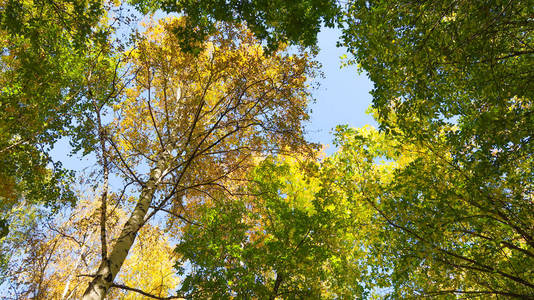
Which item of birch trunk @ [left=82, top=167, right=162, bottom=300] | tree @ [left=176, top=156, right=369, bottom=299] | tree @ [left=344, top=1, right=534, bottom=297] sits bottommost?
birch trunk @ [left=82, top=167, right=162, bottom=300]

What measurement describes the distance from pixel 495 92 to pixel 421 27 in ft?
5.06

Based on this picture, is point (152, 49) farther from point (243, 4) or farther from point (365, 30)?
point (365, 30)

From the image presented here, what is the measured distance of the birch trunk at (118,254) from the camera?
3.51 meters

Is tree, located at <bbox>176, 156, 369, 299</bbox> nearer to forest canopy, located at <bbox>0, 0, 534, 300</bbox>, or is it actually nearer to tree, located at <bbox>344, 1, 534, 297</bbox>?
forest canopy, located at <bbox>0, 0, 534, 300</bbox>

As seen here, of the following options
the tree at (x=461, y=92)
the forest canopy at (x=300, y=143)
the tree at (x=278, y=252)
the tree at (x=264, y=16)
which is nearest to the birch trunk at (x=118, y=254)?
the forest canopy at (x=300, y=143)

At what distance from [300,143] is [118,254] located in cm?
414

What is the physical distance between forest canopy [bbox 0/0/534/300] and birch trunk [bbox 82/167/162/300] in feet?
0.07

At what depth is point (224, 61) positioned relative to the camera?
615 centimetres

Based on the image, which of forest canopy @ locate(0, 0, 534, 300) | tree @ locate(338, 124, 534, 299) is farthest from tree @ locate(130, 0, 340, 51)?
tree @ locate(338, 124, 534, 299)

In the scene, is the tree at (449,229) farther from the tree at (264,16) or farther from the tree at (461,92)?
the tree at (264,16)

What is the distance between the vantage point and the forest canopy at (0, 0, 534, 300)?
420cm

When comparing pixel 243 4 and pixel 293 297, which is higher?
pixel 243 4

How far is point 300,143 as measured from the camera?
6.21m

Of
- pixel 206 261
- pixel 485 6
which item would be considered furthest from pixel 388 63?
pixel 206 261
